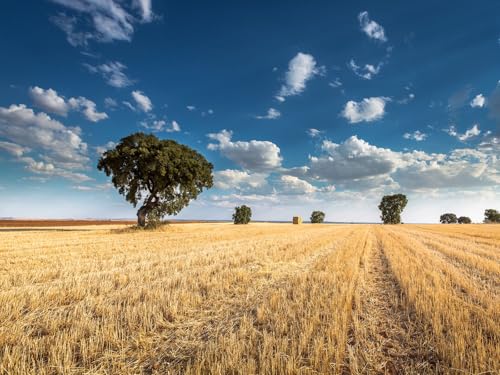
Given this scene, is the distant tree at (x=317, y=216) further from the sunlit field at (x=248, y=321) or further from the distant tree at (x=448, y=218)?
the sunlit field at (x=248, y=321)

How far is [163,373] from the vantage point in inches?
113

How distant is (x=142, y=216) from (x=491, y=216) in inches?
7316

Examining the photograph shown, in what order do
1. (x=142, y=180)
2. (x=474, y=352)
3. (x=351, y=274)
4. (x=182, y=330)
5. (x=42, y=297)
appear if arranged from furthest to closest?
(x=142, y=180), (x=351, y=274), (x=42, y=297), (x=182, y=330), (x=474, y=352)

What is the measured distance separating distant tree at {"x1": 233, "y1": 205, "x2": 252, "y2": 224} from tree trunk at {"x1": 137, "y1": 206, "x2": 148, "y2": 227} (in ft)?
168

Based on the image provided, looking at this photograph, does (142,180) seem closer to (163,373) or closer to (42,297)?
(42,297)

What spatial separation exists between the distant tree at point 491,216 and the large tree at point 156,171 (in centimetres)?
17768

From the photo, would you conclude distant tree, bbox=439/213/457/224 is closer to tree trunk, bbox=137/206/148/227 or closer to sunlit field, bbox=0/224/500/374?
tree trunk, bbox=137/206/148/227

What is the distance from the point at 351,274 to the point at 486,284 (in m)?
3.30

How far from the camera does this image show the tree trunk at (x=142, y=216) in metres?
28.5

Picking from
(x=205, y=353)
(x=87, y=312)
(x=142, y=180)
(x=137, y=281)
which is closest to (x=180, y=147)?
(x=142, y=180)

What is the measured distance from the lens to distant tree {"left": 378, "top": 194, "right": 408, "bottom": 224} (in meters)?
117

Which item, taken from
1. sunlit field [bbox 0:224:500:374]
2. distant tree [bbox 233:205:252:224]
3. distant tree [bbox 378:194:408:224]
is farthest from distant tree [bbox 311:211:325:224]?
sunlit field [bbox 0:224:500:374]

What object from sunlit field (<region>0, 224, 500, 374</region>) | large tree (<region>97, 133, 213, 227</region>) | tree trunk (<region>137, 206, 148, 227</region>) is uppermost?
large tree (<region>97, 133, 213, 227</region>)

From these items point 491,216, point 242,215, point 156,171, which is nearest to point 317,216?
point 242,215
